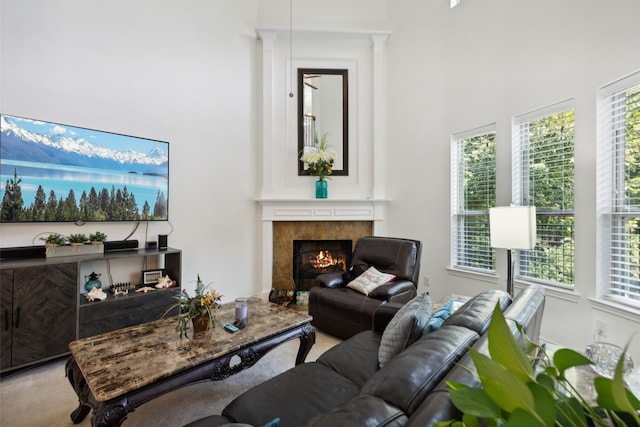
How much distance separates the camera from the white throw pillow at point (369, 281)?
2969 mm

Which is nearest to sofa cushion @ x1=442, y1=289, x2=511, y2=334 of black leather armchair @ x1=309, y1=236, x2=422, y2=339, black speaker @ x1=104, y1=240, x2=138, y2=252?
black leather armchair @ x1=309, y1=236, x2=422, y2=339

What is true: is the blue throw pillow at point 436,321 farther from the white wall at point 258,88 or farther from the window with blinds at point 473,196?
the window with blinds at point 473,196

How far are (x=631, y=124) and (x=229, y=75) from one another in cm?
424

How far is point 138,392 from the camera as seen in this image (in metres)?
1.35

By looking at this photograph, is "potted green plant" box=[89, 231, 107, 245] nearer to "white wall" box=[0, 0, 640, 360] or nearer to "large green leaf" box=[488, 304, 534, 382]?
"white wall" box=[0, 0, 640, 360]

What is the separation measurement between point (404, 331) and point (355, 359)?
1.40ft

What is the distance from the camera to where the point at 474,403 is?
39 cm

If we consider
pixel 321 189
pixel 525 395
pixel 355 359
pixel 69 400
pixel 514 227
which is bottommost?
pixel 69 400

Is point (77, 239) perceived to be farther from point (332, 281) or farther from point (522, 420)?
point (522, 420)

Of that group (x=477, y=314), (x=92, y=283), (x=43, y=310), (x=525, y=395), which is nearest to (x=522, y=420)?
(x=525, y=395)

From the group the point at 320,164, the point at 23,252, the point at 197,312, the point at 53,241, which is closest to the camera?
the point at 197,312

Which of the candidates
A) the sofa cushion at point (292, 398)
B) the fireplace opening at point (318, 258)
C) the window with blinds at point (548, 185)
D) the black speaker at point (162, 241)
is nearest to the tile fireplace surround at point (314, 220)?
the fireplace opening at point (318, 258)

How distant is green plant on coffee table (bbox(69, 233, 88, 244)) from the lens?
105 inches

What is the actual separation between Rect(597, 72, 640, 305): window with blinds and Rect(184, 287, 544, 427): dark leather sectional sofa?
4.41 ft
